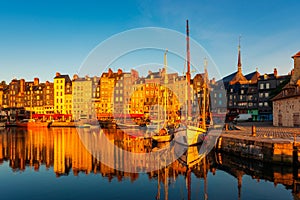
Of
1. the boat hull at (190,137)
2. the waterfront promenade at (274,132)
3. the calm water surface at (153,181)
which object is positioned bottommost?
the calm water surface at (153,181)

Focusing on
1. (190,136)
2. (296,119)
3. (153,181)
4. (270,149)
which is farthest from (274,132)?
(153,181)

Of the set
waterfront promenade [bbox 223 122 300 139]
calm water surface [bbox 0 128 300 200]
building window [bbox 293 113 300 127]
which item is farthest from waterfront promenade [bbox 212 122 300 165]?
building window [bbox 293 113 300 127]

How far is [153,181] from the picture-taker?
903 inches

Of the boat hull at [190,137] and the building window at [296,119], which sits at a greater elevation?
the building window at [296,119]

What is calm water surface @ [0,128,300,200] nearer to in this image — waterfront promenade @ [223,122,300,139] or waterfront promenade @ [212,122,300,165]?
waterfront promenade @ [212,122,300,165]

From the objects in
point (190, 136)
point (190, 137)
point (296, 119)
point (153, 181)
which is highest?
point (296, 119)

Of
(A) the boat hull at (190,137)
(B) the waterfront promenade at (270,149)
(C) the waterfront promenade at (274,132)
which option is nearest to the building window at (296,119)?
(C) the waterfront promenade at (274,132)

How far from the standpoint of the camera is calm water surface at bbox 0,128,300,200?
1939 cm

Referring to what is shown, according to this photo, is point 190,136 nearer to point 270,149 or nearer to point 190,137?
point 190,137

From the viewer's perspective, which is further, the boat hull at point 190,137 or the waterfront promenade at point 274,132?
the boat hull at point 190,137

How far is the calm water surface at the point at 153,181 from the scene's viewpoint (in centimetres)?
1939

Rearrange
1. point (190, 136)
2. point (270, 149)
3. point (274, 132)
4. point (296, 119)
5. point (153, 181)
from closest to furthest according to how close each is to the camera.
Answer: point (153, 181)
point (270, 149)
point (274, 132)
point (190, 136)
point (296, 119)

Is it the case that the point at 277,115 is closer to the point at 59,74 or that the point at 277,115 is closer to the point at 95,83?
the point at 95,83

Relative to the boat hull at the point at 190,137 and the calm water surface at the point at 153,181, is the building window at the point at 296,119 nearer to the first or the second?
the boat hull at the point at 190,137
